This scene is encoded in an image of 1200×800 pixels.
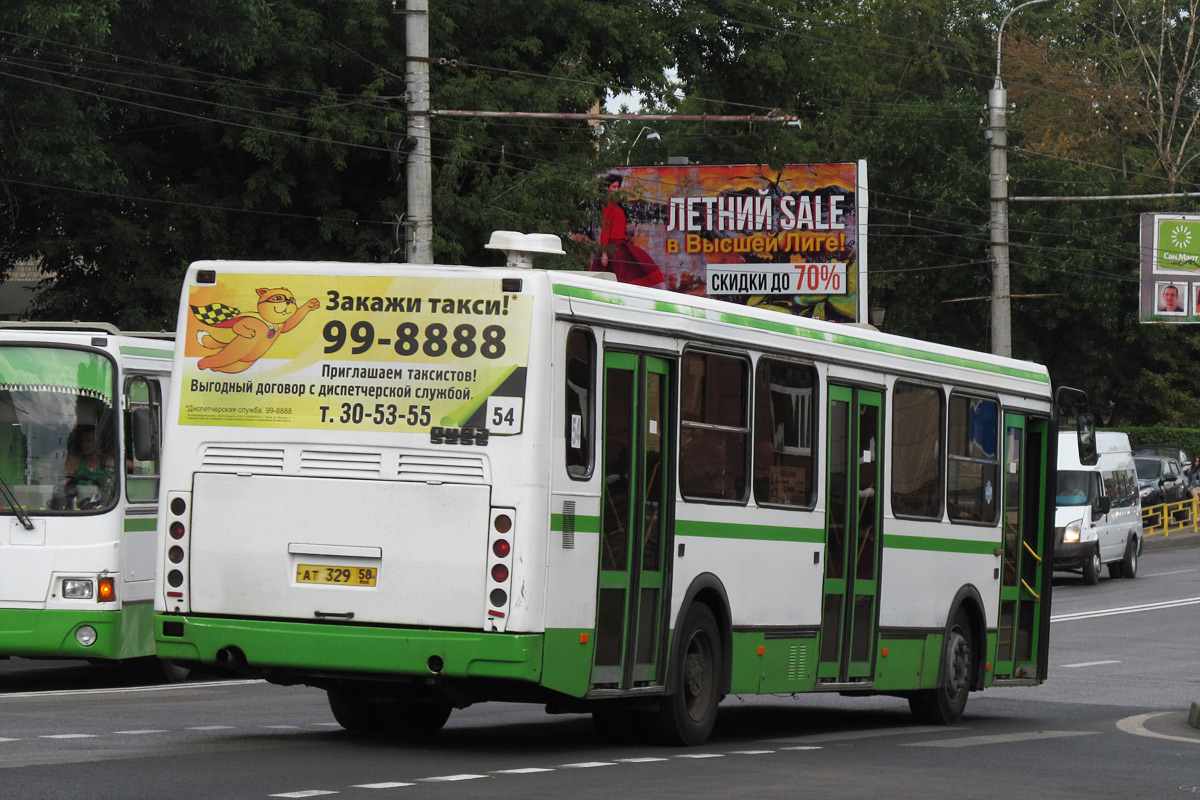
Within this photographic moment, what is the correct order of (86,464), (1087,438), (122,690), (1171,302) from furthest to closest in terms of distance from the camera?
(1171,302) < (1087,438) < (122,690) < (86,464)

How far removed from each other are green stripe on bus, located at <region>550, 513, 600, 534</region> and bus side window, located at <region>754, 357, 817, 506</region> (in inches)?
78.8

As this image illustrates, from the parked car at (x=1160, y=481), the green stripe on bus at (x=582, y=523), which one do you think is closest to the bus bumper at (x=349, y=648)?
the green stripe on bus at (x=582, y=523)

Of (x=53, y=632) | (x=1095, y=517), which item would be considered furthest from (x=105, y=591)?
(x=1095, y=517)

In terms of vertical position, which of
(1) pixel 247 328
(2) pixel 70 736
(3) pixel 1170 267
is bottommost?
(2) pixel 70 736

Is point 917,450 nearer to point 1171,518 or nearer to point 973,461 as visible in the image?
point 973,461

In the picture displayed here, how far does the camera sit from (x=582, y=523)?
10.7 metres

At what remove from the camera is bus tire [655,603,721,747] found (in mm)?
11672

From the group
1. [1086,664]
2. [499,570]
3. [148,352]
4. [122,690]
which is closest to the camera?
[499,570]

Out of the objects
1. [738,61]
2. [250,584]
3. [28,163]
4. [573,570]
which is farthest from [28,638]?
[738,61]

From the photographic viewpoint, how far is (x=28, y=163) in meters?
26.4

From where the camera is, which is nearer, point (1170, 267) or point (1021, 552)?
point (1021, 552)

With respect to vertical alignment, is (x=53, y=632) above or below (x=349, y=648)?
below

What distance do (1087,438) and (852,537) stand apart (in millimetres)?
3663

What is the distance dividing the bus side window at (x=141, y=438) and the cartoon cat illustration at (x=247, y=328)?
15.9 feet
